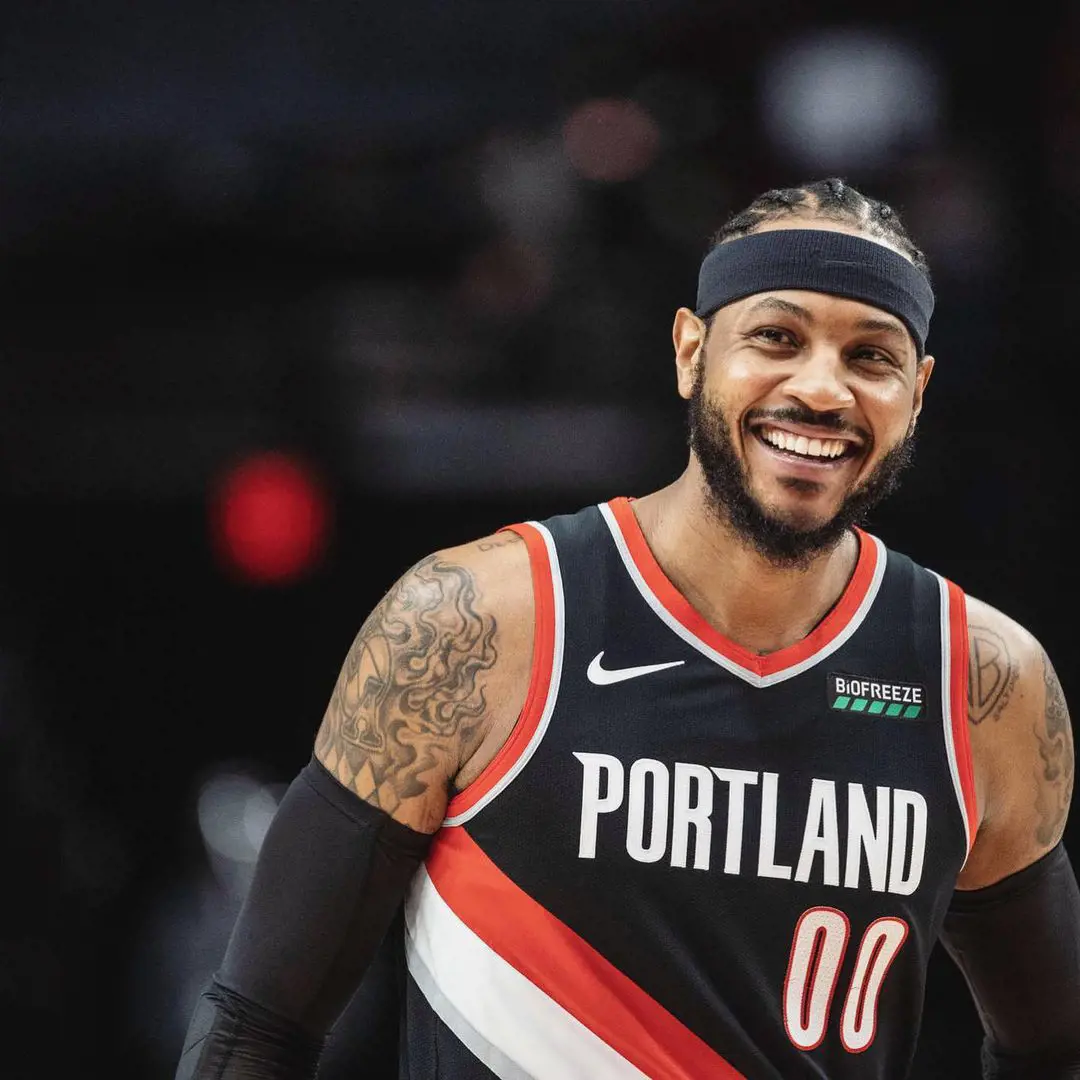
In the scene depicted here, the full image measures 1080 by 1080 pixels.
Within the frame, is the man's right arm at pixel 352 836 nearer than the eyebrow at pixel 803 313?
Yes

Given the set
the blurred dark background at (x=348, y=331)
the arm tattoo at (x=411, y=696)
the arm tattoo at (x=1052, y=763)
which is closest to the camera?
the arm tattoo at (x=411, y=696)

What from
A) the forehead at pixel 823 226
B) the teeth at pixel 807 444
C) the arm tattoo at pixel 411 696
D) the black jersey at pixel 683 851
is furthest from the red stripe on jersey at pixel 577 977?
the forehead at pixel 823 226

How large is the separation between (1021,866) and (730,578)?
584 mm

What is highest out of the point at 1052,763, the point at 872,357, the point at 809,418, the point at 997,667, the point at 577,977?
the point at 872,357

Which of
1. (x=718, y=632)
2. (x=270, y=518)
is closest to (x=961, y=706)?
(x=718, y=632)

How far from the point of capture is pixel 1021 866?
2.06m

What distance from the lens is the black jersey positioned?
6.09 ft

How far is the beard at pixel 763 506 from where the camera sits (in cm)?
193

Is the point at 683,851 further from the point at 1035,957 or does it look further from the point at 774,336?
the point at 774,336

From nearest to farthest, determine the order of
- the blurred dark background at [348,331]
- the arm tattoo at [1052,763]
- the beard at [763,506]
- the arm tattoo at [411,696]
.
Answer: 1. the arm tattoo at [411,696]
2. the beard at [763,506]
3. the arm tattoo at [1052,763]
4. the blurred dark background at [348,331]

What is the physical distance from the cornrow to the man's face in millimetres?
146

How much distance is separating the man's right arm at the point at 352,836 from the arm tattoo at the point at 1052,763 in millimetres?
768

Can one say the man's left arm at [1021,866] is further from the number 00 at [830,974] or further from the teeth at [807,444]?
the teeth at [807,444]

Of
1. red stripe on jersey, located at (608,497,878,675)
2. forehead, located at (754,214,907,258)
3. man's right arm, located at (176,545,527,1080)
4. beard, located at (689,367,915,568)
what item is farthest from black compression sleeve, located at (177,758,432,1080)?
forehead, located at (754,214,907,258)
